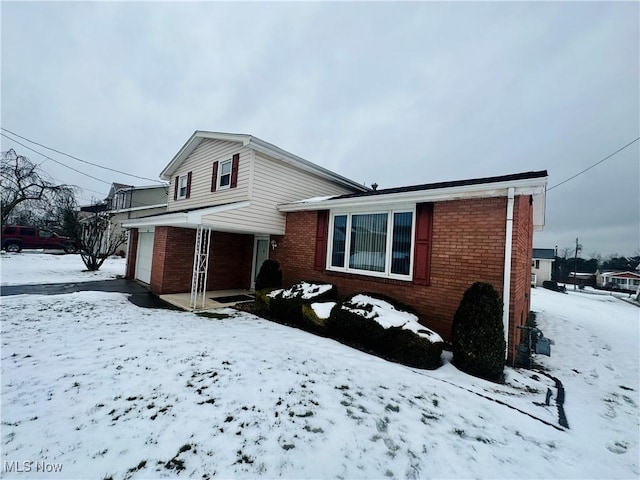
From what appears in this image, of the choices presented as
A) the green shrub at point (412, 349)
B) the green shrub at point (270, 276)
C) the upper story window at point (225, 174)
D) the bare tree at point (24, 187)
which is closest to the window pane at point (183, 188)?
the upper story window at point (225, 174)

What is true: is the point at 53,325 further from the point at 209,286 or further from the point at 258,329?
the point at 209,286

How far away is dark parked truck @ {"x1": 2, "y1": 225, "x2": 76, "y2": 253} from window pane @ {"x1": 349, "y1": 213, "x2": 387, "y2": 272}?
24624 mm

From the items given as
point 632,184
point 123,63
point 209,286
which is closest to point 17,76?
point 123,63

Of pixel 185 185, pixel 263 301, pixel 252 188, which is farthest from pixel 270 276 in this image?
pixel 185 185

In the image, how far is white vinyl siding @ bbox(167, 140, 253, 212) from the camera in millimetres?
9281

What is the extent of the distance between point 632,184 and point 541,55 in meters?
14.4

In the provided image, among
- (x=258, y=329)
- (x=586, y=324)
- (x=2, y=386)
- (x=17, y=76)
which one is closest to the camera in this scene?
(x=2, y=386)

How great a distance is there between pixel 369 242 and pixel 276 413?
17.2ft

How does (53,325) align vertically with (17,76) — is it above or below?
below

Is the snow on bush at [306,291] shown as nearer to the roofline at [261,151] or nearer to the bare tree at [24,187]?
the roofline at [261,151]

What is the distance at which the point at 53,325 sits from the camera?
5.44 metres

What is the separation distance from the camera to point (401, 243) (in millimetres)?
6715

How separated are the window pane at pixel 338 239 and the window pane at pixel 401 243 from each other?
1.68m

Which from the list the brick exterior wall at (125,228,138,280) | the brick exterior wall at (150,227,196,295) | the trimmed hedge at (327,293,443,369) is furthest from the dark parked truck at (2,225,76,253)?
the trimmed hedge at (327,293,443,369)
